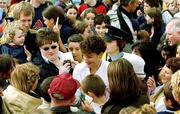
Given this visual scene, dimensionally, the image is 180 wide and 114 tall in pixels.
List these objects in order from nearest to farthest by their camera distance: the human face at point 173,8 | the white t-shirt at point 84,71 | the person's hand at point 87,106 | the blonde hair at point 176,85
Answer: the blonde hair at point 176,85
the person's hand at point 87,106
the white t-shirt at point 84,71
the human face at point 173,8

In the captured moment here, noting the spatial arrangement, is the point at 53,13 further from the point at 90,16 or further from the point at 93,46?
the point at 93,46

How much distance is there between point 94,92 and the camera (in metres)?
4.16

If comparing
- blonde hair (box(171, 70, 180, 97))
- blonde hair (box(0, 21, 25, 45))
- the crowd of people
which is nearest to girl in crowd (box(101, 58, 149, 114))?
the crowd of people

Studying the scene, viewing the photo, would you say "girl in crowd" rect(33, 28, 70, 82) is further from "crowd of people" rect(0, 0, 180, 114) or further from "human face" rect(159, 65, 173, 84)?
"human face" rect(159, 65, 173, 84)

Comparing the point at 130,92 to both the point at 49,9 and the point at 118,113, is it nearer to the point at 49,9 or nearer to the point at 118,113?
the point at 118,113

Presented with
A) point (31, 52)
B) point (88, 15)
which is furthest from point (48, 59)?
point (88, 15)

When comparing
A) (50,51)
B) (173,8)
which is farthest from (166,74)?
(173,8)

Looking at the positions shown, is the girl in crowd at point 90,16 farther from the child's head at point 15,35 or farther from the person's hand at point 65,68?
the person's hand at point 65,68

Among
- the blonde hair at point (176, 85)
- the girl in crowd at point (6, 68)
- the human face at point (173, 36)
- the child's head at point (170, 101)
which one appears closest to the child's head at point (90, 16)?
the human face at point (173, 36)

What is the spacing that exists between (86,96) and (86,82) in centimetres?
13

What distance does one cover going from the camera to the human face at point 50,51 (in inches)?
205

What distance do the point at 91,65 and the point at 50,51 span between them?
2.07 feet

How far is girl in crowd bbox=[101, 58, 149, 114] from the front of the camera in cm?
Answer: 395

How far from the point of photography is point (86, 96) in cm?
424
